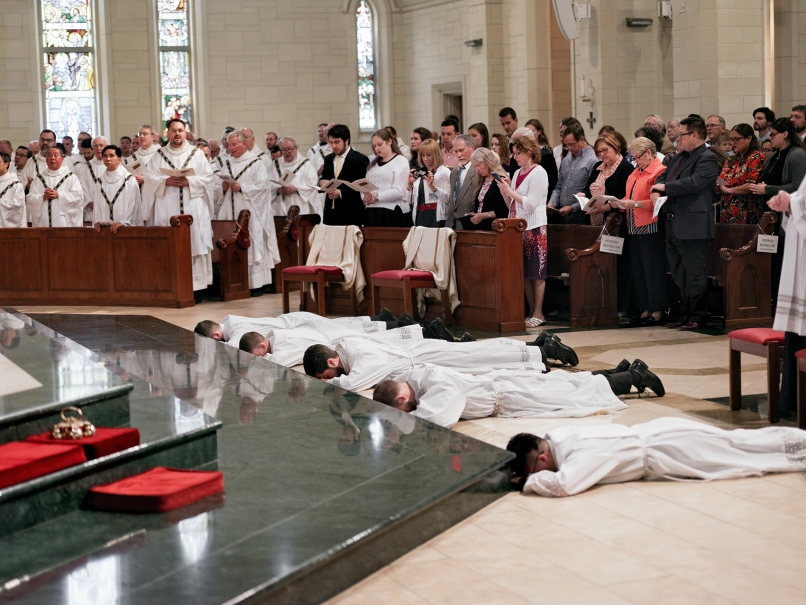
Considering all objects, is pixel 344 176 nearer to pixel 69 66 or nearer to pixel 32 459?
pixel 32 459

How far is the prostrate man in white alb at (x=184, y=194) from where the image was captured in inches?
448

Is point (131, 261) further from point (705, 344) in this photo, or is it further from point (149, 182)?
point (705, 344)

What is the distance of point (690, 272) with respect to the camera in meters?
8.49

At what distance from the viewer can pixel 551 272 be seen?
9.59 meters

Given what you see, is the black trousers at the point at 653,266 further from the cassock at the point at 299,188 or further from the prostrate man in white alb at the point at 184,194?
the cassock at the point at 299,188

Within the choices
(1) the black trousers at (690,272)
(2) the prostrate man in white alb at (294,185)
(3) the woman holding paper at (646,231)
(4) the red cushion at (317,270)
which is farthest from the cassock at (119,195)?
(1) the black trousers at (690,272)

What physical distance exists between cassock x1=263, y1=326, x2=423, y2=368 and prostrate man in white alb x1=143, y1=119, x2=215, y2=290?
3.64 meters

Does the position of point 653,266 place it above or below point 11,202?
below

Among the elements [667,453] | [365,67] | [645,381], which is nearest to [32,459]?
[667,453]

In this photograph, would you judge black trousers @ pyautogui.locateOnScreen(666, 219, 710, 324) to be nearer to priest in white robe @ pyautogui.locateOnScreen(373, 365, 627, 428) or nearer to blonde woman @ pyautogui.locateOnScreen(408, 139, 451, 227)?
blonde woman @ pyautogui.locateOnScreen(408, 139, 451, 227)

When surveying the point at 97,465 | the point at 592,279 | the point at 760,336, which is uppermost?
the point at 592,279

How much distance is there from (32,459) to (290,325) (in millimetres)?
4636

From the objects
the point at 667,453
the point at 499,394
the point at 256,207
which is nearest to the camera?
the point at 667,453

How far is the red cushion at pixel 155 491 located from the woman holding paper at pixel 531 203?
514cm
